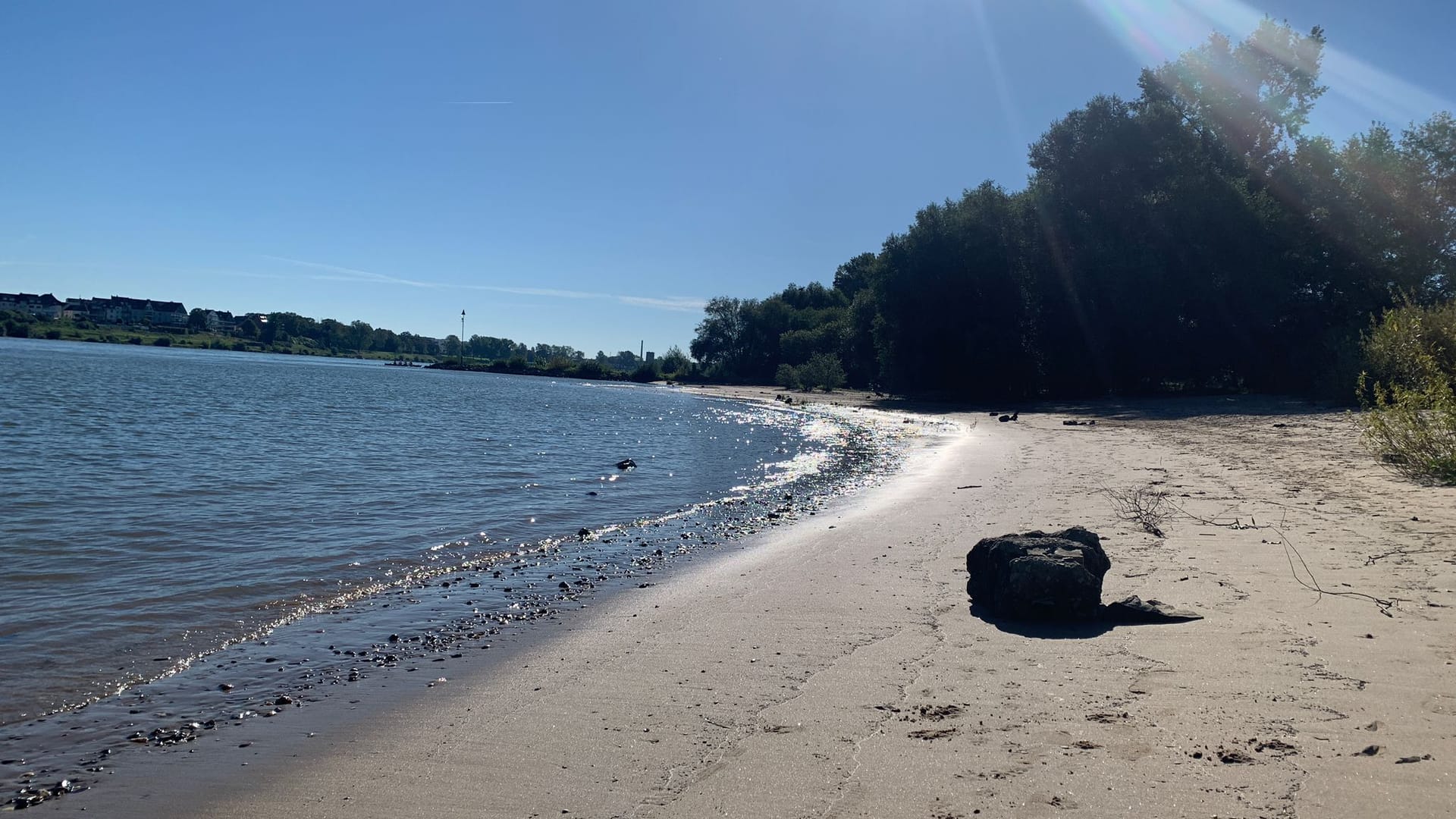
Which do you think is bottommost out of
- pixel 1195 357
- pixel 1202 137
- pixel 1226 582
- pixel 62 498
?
pixel 62 498

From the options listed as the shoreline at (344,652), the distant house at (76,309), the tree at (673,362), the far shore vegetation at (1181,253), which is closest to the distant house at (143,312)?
the distant house at (76,309)

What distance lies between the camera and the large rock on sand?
21.4 ft

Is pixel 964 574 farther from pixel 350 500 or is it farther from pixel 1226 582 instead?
pixel 350 500

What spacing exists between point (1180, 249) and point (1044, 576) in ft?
127

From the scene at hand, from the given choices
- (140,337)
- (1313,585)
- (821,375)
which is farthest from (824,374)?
(140,337)

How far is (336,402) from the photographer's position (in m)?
44.6

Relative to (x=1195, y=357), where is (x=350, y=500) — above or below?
below

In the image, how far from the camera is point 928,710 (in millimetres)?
4973

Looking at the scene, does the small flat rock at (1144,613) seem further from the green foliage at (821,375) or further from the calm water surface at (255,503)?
the green foliage at (821,375)

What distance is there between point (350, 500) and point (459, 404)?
119 ft

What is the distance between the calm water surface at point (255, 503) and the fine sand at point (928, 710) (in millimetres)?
2950

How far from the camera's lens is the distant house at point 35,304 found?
169 m

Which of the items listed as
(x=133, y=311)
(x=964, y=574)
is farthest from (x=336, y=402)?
(x=133, y=311)

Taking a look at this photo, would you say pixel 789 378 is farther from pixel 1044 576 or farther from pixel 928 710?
pixel 928 710
